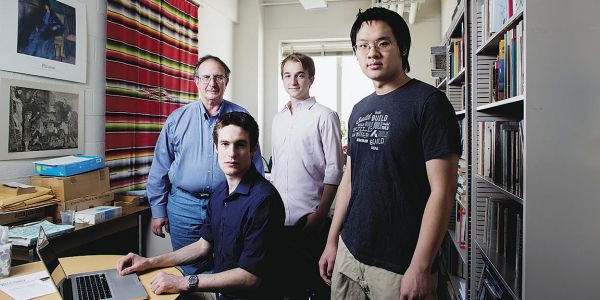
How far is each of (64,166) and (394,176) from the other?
6.28 ft

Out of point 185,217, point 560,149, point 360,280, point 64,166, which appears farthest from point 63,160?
point 560,149

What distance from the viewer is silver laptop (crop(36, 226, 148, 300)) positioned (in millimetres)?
1267

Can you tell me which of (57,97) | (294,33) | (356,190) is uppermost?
(294,33)

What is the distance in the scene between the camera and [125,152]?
3127 millimetres

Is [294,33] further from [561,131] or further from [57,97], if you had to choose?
[561,131]

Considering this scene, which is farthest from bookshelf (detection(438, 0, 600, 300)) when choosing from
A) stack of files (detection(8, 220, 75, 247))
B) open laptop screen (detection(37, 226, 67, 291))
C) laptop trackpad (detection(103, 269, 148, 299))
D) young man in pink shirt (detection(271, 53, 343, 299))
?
stack of files (detection(8, 220, 75, 247))

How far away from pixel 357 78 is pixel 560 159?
4.44 metres

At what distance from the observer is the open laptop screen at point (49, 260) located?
4.09ft

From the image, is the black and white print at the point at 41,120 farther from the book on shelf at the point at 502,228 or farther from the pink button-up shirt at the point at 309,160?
the book on shelf at the point at 502,228

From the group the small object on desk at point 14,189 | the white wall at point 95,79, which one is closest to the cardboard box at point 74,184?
the small object on desk at point 14,189

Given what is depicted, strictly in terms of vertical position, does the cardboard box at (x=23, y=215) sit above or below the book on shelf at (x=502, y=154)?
below

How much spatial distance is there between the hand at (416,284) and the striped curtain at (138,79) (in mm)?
2428

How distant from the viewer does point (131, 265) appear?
4.81ft

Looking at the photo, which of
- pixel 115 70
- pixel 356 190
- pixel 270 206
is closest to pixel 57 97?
pixel 115 70
